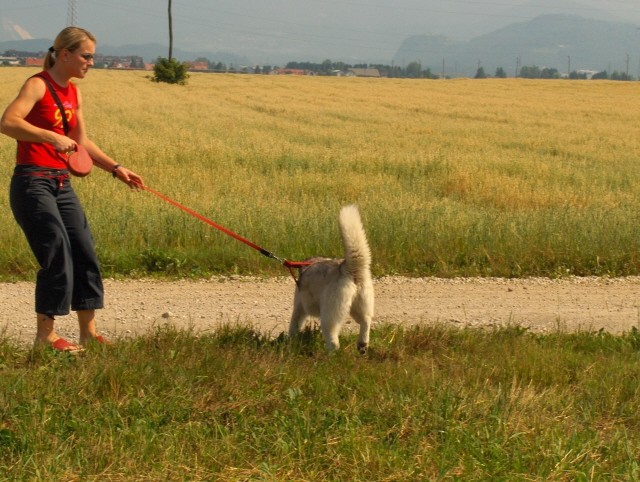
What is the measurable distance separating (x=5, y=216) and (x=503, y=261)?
18.6 feet

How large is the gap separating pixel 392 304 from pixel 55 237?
11.0 ft

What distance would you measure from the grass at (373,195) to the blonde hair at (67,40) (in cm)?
345

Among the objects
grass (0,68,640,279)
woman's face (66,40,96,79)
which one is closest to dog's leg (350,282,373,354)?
woman's face (66,40,96,79)

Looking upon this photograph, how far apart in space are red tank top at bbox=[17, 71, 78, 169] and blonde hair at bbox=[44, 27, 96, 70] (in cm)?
12

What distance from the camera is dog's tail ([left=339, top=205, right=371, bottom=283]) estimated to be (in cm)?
557

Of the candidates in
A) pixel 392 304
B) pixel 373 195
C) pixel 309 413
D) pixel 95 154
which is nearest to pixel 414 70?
pixel 373 195

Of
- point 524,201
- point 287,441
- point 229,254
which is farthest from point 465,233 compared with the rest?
point 287,441

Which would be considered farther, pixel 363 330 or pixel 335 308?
pixel 363 330

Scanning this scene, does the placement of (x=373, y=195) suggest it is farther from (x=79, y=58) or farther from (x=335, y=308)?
(x=79, y=58)

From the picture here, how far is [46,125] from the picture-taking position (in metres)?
5.61

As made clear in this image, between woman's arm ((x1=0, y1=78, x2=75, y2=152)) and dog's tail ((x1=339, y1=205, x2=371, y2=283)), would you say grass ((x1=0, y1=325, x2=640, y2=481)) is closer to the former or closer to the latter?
dog's tail ((x1=339, y1=205, x2=371, y2=283))

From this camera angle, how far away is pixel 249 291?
27.5ft

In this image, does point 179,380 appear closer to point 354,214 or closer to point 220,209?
point 354,214

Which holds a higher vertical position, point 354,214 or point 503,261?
point 354,214
